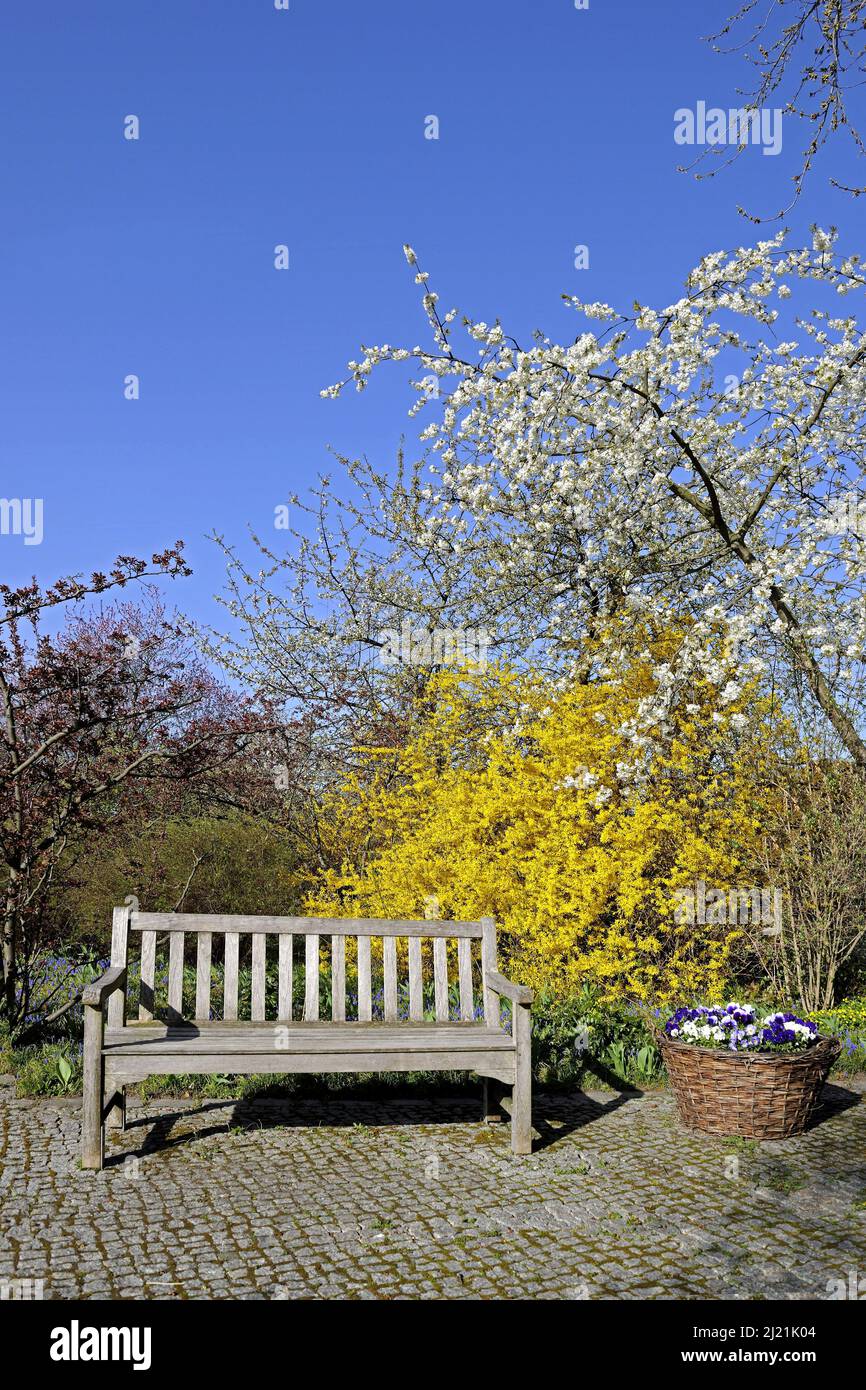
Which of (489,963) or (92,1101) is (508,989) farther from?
(92,1101)

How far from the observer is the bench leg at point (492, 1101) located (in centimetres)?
505

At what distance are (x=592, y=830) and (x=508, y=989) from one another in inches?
99.9

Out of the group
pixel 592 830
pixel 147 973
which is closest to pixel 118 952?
pixel 147 973

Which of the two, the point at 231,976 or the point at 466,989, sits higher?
the point at 231,976

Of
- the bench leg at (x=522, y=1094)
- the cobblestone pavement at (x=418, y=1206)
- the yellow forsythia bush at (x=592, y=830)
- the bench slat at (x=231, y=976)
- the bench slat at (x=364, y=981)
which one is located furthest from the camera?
the yellow forsythia bush at (x=592, y=830)

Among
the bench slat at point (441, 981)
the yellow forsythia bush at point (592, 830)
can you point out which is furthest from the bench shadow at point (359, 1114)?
the yellow forsythia bush at point (592, 830)

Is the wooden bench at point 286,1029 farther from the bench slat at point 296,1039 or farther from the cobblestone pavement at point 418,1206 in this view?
the cobblestone pavement at point 418,1206

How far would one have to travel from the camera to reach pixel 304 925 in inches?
201

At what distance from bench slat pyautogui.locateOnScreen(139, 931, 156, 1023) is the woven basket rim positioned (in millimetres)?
2522

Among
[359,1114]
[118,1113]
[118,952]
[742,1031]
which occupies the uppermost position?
[118,952]

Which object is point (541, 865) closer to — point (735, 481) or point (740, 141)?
point (735, 481)

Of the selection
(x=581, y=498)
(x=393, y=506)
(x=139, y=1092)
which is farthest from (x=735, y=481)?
(x=139, y=1092)

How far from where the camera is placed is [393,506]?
416 inches

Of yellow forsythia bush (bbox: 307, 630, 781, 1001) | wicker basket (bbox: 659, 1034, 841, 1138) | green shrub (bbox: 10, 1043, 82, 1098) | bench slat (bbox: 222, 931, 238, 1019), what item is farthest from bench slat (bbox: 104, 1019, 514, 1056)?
yellow forsythia bush (bbox: 307, 630, 781, 1001)
